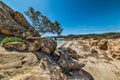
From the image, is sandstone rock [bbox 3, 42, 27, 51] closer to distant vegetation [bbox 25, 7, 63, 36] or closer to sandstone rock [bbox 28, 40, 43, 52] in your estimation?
sandstone rock [bbox 28, 40, 43, 52]

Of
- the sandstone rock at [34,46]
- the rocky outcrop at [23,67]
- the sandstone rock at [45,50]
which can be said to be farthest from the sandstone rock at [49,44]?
the rocky outcrop at [23,67]

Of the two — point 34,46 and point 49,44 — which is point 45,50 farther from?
point 34,46

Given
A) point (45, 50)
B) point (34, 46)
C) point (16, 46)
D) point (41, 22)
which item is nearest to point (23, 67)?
point (16, 46)

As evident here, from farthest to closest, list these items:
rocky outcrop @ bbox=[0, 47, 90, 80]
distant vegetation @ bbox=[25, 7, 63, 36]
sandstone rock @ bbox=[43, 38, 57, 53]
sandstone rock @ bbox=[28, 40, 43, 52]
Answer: distant vegetation @ bbox=[25, 7, 63, 36], sandstone rock @ bbox=[43, 38, 57, 53], sandstone rock @ bbox=[28, 40, 43, 52], rocky outcrop @ bbox=[0, 47, 90, 80]

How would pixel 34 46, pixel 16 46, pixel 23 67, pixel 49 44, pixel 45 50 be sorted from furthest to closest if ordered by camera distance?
pixel 49 44
pixel 45 50
pixel 34 46
pixel 16 46
pixel 23 67

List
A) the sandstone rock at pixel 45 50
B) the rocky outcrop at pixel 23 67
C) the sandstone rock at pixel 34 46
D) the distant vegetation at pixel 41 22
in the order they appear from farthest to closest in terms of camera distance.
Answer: the distant vegetation at pixel 41 22
the sandstone rock at pixel 45 50
the sandstone rock at pixel 34 46
the rocky outcrop at pixel 23 67

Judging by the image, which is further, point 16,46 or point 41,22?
point 41,22

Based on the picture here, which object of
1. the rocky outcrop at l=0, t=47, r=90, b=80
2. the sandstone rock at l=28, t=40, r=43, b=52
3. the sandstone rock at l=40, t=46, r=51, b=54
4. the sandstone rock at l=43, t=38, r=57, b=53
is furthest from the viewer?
the sandstone rock at l=43, t=38, r=57, b=53

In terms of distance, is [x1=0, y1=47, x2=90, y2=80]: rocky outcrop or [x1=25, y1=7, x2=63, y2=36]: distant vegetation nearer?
[x1=0, y1=47, x2=90, y2=80]: rocky outcrop

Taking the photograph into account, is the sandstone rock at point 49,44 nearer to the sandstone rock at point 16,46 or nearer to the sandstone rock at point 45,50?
the sandstone rock at point 45,50

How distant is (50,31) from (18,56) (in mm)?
20648

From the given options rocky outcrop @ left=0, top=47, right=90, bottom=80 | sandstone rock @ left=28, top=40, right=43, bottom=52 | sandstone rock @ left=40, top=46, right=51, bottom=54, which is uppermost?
sandstone rock @ left=28, top=40, right=43, bottom=52

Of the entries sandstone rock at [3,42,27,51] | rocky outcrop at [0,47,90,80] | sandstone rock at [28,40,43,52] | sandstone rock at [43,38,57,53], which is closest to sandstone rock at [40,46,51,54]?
sandstone rock at [43,38,57,53]

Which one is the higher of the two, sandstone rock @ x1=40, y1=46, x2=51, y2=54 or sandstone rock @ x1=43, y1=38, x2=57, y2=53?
sandstone rock @ x1=43, y1=38, x2=57, y2=53
